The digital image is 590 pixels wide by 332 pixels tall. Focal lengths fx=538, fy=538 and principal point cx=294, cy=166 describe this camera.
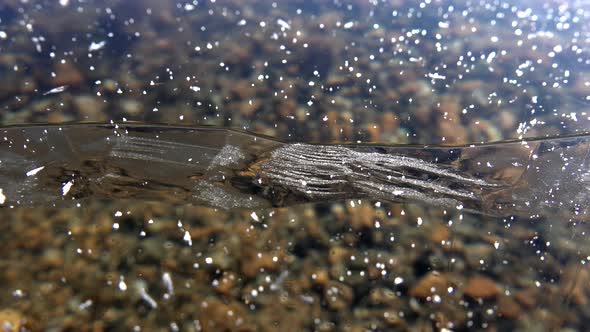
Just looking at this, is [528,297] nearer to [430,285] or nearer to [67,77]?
[430,285]

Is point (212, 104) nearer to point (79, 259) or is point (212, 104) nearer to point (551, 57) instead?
point (79, 259)

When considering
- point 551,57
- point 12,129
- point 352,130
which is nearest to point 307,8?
point 352,130

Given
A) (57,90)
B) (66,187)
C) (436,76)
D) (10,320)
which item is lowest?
(10,320)

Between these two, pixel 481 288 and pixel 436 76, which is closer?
pixel 481 288

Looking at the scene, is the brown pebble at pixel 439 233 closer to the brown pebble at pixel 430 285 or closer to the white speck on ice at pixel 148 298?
the brown pebble at pixel 430 285

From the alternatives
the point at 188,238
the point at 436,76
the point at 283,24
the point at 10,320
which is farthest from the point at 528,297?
the point at 10,320

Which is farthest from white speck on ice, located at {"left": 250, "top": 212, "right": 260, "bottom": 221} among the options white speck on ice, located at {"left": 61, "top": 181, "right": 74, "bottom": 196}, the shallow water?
white speck on ice, located at {"left": 61, "top": 181, "right": 74, "bottom": 196}
